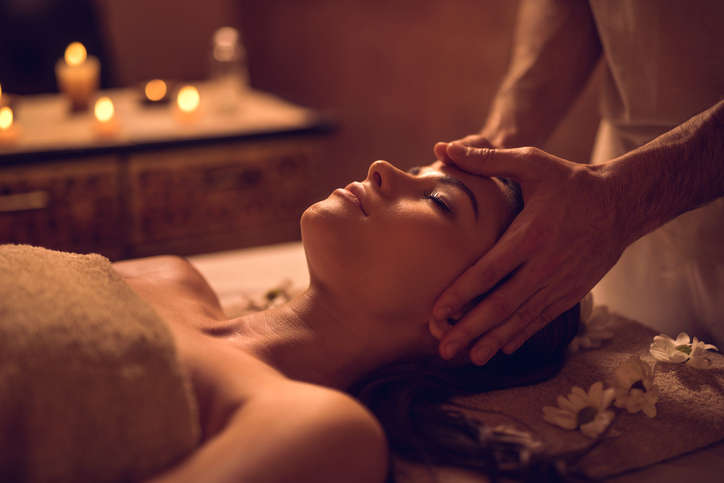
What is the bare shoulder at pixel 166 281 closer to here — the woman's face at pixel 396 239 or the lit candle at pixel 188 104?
the woman's face at pixel 396 239

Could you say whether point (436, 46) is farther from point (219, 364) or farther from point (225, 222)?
point (219, 364)

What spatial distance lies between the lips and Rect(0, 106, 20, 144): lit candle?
1.57m

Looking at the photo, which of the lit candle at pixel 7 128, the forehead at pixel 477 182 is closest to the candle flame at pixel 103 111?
the lit candle at pixel 7 128

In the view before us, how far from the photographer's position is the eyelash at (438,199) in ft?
3.24

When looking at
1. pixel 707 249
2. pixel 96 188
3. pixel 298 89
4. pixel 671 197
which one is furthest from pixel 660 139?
pixel 298 89

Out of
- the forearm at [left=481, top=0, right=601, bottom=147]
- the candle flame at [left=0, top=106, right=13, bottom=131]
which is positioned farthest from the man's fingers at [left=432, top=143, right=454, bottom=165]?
the candle flame at [left=0, top=106, right=13, bottom=131]

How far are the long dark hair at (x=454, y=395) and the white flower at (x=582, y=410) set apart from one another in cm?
11

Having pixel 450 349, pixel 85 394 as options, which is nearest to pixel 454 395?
pixel 450 349

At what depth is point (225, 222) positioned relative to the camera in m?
2.43

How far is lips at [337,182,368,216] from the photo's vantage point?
0.99m

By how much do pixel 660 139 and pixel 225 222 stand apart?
5.87 feet

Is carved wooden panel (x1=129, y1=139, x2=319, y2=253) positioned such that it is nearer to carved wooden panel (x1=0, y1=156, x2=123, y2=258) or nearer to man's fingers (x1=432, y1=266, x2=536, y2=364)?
carved wooden panel (x1=0, y1=156, x2=123, y2=258)

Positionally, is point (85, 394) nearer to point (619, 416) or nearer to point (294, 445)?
point (294, 445)

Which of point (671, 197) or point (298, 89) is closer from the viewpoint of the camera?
point (671, 197)
